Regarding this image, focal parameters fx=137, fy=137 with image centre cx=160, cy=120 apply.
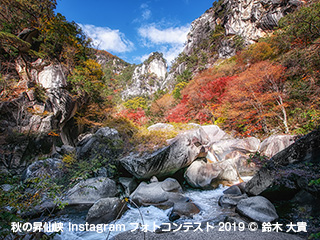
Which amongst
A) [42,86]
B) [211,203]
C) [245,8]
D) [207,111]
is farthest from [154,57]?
[211,203]

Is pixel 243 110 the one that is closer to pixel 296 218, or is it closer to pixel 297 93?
pixel 297 93

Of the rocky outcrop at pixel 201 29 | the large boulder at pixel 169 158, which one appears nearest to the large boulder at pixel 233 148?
the large boulder at pixel 169 158

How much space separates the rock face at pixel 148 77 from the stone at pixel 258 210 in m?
54.0

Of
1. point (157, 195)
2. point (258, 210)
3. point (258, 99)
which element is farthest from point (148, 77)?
point (258, 210)

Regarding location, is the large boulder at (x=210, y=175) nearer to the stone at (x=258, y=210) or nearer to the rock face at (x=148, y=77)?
the stone at (x=258, y=210)

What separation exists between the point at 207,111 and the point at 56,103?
42.1ft

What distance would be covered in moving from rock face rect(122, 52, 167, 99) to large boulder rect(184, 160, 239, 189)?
167ft

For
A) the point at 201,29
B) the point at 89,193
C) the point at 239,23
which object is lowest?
the point at 89,193

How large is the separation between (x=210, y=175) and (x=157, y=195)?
3304 mm

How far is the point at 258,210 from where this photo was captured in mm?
3891

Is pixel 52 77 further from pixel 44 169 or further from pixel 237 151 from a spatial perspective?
pixel 237 151

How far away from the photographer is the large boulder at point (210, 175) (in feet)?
23.5

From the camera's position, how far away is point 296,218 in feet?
12.0

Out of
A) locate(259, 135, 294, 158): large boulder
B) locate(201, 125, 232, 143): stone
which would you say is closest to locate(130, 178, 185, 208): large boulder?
locate(259, 135, 294, 158): large boulder
